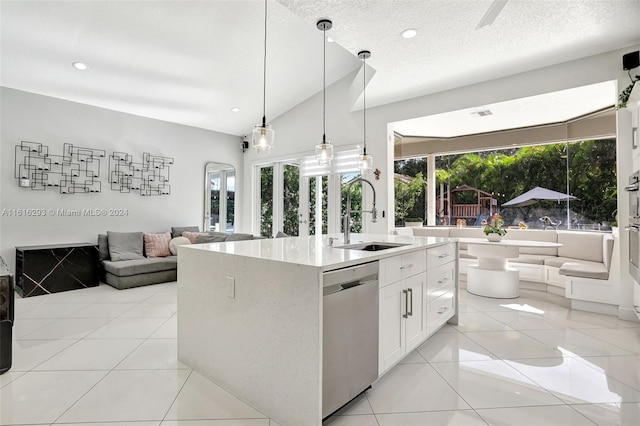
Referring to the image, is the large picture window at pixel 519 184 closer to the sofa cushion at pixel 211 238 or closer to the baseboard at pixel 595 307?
the baseboard at pixel 595 307

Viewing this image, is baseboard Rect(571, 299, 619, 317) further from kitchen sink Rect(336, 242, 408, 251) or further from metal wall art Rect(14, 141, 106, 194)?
metal wall art Rect(14, 141, 106, 194)

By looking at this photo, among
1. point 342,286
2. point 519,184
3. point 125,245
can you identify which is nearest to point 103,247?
point 125,245

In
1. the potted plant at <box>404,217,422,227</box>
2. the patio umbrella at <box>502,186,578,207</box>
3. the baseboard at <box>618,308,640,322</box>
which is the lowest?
the baseboard at <box>618,308,640,322</box>

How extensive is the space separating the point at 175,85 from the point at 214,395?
4.63m

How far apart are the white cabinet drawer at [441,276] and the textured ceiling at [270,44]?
230 cm

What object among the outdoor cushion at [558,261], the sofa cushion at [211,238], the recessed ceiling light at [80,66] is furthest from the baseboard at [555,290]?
the recessed ceiling light at [80,66]

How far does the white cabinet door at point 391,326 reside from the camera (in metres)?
1.97

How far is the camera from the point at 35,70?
407 centimetres

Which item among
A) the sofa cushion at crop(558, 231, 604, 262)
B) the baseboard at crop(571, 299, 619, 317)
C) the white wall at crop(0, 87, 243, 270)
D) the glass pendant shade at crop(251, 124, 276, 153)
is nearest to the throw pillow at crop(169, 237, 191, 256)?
the white wall at crop(0, 87, 243, 270)

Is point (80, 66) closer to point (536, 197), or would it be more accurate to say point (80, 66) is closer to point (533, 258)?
point (533, 258)

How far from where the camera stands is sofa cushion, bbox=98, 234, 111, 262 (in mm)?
5008

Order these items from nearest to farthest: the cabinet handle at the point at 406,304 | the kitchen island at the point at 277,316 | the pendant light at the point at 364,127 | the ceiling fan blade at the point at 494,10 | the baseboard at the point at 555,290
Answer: the kitchen island at the point at 277,316, the ceiling fan blade at the point at 494,10, the cabinet handle at the point at 406,304, the pendant light at the point at 364,127, the baseboard at the point at 555,290

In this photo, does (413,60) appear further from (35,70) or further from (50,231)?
(50,231)

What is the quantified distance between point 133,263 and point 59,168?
182 cm
